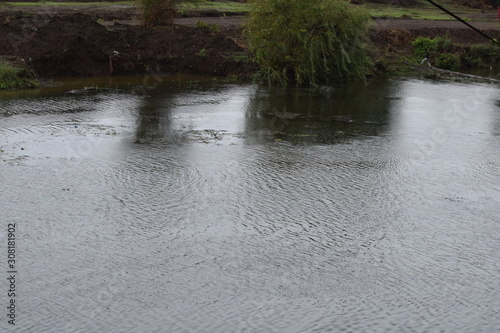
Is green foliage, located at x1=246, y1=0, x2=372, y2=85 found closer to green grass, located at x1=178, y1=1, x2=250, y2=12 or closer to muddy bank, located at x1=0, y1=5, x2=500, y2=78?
muddy bank, located at x1=0, y1=5, x2=500, y2=78

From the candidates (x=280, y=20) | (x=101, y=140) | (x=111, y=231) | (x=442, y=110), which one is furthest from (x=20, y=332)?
(x=280, y=20)

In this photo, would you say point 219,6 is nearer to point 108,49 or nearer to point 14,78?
point 108,49

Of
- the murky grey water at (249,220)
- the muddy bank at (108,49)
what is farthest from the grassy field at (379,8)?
the murky grey water at (249,220)

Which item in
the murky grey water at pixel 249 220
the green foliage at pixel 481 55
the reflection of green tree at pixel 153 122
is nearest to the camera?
the murky grey water at pixel 249 220

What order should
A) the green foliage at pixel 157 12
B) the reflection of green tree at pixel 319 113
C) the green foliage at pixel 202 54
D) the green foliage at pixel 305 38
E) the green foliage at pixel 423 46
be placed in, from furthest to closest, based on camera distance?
the green foliage at pixel 423 46, the green foliage at pixel 157 12, the green foliage at pixel 202 54, the green foliage at pixel 305 38, the reflection of green tree at pixel 319 113

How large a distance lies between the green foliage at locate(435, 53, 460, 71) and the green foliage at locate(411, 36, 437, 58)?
1.00 meters

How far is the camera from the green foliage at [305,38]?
2377 centimetres

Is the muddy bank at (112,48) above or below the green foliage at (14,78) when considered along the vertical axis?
above

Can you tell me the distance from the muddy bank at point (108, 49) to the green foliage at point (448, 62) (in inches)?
378

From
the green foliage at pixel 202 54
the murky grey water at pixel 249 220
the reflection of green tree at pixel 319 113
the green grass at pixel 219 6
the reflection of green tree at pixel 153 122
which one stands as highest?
the green grass at pixel 219 6

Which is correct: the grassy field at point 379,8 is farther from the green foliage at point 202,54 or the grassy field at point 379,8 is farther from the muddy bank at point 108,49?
the green foliage at point 202,54

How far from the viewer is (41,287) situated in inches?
317

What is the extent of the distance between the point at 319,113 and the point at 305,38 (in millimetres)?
5235

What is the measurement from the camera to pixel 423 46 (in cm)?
3231
